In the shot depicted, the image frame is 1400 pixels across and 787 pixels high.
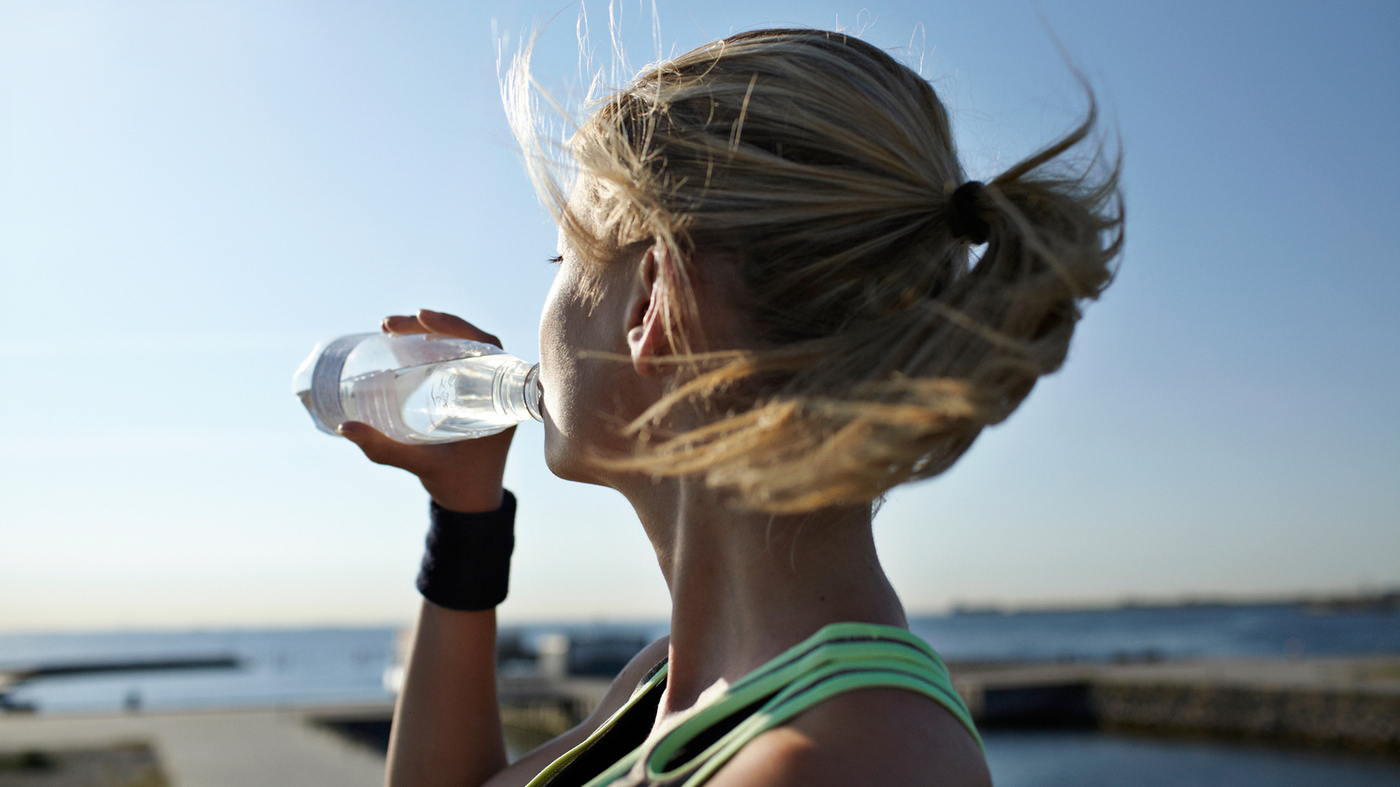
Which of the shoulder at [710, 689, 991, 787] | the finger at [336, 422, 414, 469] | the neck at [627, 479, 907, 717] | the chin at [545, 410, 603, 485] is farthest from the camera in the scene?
the finger at [336, 422, 414, 469]

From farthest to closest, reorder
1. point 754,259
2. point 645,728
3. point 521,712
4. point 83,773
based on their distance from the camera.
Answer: point 521,712, point 83,773, point 645,728, point 754,259

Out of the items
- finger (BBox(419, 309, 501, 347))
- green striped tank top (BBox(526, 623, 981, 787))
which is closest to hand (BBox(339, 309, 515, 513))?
finger (BBox(419, 309, 501, 347))

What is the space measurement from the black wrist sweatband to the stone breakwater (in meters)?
26.8

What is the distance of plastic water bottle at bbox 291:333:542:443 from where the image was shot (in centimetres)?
206

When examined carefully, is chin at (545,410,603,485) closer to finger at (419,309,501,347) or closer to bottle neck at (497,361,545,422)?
bottle neck at (497,361,545,422)

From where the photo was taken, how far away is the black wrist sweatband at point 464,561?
185 centimetres

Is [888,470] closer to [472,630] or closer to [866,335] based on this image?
[866,335]

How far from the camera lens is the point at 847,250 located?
1.14m

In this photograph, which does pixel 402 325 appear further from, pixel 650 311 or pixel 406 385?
pixel 650 311

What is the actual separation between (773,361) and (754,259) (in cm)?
18

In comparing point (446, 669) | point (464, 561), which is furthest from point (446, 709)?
point (464, 561)

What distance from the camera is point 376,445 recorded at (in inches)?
71.9

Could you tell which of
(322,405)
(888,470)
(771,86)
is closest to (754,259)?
(771,86)

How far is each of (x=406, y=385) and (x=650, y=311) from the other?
117 cm
